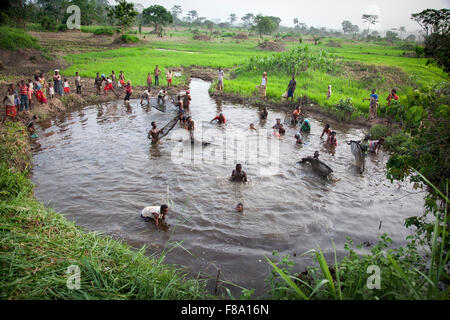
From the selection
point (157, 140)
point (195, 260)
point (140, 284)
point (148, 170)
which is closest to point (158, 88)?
point (157, 140)

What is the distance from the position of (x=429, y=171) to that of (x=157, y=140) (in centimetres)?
1038

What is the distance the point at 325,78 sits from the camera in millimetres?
22500

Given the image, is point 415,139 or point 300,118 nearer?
point 415,139

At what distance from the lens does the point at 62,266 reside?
12.6ft

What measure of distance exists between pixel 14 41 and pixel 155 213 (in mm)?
29680

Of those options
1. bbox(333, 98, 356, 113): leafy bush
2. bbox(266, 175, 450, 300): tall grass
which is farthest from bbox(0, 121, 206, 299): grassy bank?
bbox(333, 98, 356, 113): leafy bush

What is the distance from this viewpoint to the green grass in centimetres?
2531

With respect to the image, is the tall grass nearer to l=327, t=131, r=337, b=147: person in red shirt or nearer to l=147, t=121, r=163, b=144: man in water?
l=327, t=131, r=337, b=147: person in red shirt

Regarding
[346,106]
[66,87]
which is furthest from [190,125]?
[66,87]

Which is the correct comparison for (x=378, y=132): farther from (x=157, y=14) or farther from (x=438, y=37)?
(x=157, y=14)

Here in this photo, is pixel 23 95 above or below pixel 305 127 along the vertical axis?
above

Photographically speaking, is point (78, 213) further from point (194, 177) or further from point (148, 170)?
point (194, 177)

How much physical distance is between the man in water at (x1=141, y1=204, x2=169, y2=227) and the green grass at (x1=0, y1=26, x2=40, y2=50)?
2814 cm
